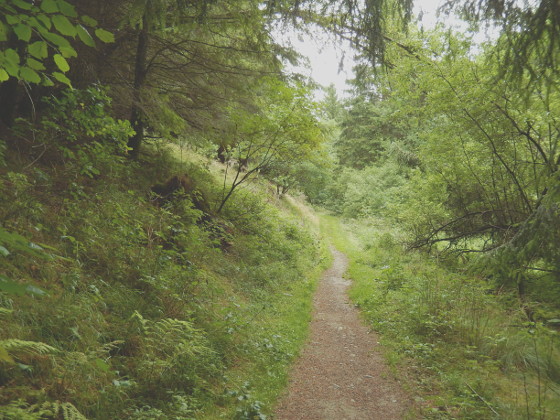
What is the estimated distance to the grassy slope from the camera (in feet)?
10.2

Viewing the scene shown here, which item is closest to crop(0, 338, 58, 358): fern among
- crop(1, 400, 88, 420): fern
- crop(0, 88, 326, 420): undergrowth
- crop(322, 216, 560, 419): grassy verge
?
crop(0, 88, 326, 420): undergrowth

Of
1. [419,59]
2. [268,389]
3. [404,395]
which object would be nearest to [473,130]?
[419,59]

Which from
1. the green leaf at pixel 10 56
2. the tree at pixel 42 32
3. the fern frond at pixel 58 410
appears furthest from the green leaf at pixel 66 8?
the fern frond at pixel 58 410

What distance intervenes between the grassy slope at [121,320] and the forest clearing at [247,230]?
32 millimetres

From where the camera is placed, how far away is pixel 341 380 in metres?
5.60

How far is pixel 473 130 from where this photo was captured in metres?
7.81

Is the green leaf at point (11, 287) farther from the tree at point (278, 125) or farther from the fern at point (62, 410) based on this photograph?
the tree at point (278, 125)

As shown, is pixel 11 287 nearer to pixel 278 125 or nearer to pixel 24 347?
pixel 24 347

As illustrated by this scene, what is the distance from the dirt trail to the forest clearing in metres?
0.05

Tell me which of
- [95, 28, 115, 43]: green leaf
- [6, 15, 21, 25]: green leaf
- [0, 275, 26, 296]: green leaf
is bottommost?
[0, 275, 26, 296]: green leaf

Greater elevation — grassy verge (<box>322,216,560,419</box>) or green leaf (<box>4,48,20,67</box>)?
green leaf (<box>4,48,20,67</box>)

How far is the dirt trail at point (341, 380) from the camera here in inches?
185

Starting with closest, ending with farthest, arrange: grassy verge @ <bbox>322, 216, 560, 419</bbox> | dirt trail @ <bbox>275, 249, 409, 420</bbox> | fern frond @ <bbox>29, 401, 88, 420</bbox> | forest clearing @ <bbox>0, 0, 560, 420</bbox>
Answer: fern frond @ <bbox>29, 401, 88, 420</bbox> < forest clearing @ <bbox>0, 0, 560, 420</bbox> < grassy verge @ <bbox>322, 216, 560, 419</bbox> < dirt trail @ <bbox>275, 249, 409, 420</bbox>

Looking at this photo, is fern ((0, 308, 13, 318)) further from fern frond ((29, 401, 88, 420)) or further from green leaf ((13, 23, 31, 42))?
green leaf ((13, 23, 31, 42))
